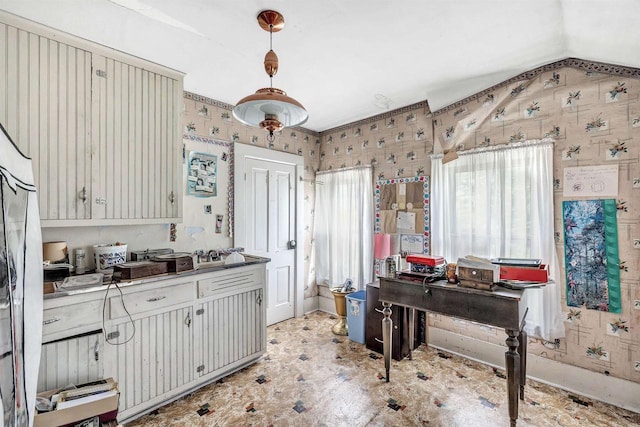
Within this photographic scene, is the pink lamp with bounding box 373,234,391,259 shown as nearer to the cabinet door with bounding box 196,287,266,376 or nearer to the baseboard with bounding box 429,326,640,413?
the baseboard with bounding box 429,326,640,413

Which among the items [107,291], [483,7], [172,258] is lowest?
[107,291]

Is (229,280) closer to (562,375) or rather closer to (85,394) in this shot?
(85,394)

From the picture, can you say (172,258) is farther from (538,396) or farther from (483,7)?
(538,396)

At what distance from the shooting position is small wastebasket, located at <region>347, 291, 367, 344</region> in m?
3.08

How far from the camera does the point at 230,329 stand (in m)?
2.48

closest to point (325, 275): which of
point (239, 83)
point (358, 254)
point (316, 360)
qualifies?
point (358, 254)

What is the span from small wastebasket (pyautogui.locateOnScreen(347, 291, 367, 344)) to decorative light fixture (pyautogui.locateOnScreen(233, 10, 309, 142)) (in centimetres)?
206

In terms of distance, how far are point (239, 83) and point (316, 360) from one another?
8.59 ft

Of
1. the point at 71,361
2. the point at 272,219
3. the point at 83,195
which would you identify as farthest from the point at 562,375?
the point at 83,195

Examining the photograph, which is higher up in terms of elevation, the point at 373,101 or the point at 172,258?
the point at 373,101

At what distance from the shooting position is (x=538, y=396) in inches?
87.2

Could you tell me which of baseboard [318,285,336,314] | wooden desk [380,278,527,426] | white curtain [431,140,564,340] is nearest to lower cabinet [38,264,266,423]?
wooden desk [380,278,527,426]

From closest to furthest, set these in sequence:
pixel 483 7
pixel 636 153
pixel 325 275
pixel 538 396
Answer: pixel 483 7 < pixel 636 153 < pixel 538 396 < pixel 325 275

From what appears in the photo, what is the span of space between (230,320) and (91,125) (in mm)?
1740
